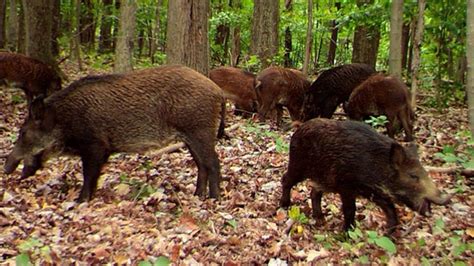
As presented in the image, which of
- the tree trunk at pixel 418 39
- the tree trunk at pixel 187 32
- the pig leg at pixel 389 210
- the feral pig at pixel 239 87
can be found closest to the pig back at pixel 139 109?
the pig leg at pixel 389 210

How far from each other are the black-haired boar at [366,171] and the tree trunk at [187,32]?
4.08m

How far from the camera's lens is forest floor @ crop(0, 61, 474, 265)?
4.59 m

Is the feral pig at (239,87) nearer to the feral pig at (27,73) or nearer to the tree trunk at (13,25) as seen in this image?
the feral pig at (27,73)

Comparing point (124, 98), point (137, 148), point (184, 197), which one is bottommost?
point (184, 197)

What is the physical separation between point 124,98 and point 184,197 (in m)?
1.38

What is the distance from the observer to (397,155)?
545cm

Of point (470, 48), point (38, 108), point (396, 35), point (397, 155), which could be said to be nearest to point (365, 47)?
point (396, 35)

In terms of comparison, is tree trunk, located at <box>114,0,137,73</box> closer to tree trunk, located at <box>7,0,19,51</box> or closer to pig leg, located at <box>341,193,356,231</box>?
tree trunk, located at <box>7,0,19,51</box>

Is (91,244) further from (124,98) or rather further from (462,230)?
(462,230)

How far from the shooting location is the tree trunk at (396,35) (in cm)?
1023

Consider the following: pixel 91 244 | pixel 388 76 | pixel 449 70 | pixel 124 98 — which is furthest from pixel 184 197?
pixel 449 70

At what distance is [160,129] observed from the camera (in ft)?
22.1

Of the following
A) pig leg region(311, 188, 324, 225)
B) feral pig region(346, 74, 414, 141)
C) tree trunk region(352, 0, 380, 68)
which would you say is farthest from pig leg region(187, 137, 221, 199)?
tree trunk region(352, 0, 380, 68)

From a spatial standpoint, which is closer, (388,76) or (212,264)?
(212,264)
